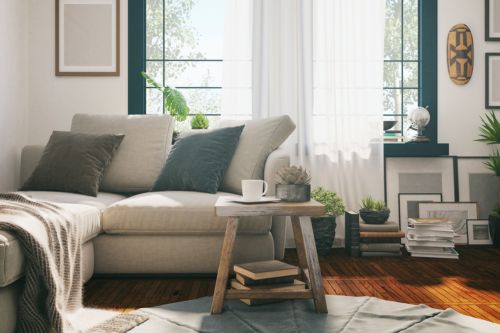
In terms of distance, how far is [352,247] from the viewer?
11.8ft

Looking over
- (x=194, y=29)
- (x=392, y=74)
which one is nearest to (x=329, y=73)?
(x=392, y=74)

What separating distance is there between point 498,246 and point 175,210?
107 inches

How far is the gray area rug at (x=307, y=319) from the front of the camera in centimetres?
197

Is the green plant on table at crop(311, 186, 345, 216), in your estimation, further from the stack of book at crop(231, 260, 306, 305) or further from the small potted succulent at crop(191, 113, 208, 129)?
the stack of book at crop(231, 260, 306, 305)

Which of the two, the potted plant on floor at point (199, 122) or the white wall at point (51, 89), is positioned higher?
the white wall at point (51, 89)

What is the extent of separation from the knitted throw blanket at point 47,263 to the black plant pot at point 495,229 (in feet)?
9.91

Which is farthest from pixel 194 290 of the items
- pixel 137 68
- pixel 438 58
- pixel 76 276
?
pixel 438 58

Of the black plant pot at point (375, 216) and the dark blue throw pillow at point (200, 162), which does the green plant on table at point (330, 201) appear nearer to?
the black plant pot at point (375, 216)

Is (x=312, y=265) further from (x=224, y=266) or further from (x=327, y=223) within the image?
(x=327, y=223)

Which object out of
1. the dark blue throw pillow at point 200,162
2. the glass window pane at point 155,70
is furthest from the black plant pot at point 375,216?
the glass window pane at point 155,70

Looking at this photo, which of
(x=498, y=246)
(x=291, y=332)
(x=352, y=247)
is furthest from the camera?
(x=498, y=246)

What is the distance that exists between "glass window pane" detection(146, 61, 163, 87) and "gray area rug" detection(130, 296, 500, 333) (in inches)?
95.7

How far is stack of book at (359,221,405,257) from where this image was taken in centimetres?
355

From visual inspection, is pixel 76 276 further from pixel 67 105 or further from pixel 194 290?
pixel 67 105
